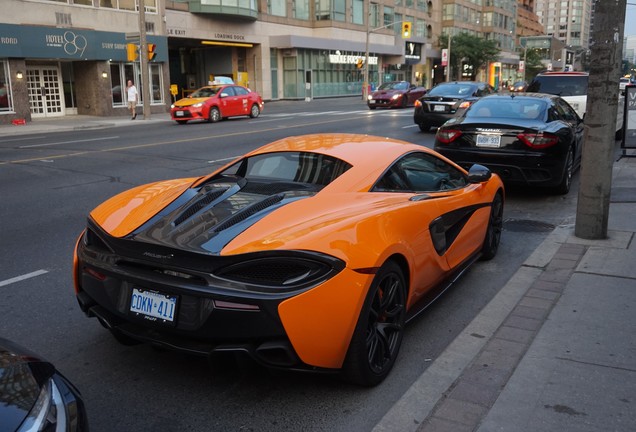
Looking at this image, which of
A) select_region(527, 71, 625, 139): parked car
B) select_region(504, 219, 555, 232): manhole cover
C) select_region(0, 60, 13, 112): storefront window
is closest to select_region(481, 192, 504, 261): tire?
select_region(504, 219, 555, 232): manhole cover

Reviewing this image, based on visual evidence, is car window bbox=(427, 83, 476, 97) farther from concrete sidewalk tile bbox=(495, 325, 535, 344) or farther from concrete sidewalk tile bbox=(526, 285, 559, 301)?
concrete sidewalk tile bbox=(495, 325, 535, 344)

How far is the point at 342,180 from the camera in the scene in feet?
13.2

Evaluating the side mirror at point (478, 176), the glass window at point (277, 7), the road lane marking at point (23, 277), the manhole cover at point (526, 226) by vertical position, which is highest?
the glass window at point (277, 7)

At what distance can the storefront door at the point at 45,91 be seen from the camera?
95.3 ft

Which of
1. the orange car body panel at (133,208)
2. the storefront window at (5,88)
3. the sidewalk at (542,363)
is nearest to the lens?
the sidewalk at (542,363)

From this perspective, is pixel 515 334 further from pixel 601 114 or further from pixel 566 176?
pixel 566 176

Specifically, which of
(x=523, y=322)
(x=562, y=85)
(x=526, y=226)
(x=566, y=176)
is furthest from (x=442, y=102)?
(x=523, y=322)

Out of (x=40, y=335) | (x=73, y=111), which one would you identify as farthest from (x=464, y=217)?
(x=73, y=111)

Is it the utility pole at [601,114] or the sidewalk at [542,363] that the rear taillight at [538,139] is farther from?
the sidewalk at [542,363]

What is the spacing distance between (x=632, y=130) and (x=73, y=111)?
2801 cm

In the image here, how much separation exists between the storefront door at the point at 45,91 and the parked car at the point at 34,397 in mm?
30068

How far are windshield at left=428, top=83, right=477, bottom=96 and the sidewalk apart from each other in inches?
543

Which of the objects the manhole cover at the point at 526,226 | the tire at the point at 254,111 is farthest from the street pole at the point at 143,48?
the manhole cover at the point at 526,226

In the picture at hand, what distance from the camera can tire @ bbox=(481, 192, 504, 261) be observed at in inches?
232
